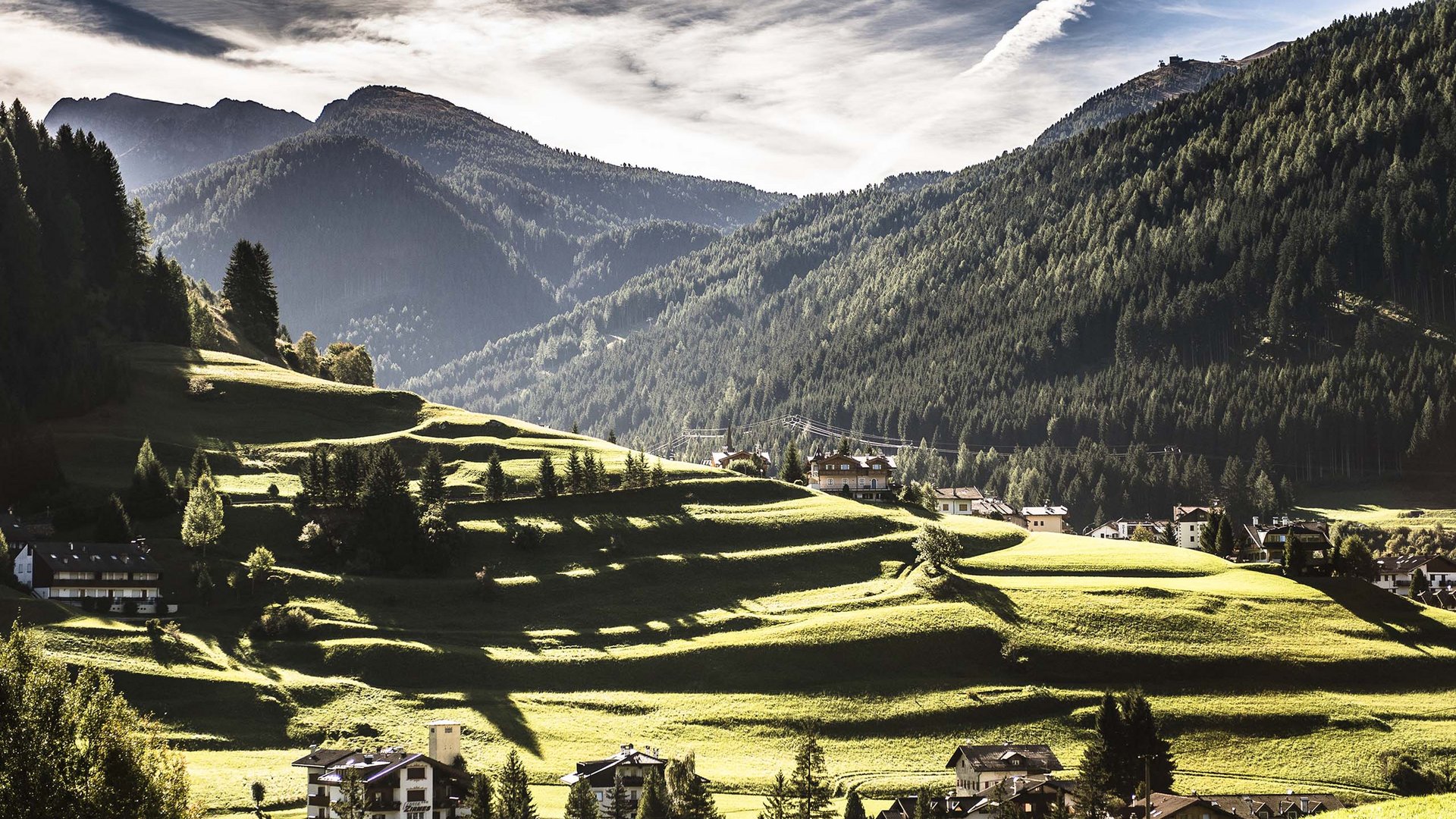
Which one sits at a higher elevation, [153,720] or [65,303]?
[65,303]

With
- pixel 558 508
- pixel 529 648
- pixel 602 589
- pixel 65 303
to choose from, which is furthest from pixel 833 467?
pixel 65 303

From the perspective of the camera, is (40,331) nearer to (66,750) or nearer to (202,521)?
(202,521)

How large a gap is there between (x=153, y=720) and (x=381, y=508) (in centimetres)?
4360

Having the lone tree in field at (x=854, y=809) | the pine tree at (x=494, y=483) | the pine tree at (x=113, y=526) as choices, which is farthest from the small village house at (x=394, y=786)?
the pine tree at (x=494, y=483)

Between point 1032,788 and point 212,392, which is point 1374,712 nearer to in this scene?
point 1032,788

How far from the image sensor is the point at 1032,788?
81938mm

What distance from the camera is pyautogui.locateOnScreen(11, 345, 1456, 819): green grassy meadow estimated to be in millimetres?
99938

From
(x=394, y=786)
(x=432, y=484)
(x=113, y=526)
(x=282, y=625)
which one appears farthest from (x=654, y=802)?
(x=432, y=484)

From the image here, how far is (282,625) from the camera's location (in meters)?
117

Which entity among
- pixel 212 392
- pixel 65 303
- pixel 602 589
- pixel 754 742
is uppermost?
pixel 65 303

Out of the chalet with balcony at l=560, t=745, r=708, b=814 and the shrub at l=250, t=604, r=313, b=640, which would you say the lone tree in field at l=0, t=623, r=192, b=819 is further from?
the shrub at l=250, t=604, r=313, b=640

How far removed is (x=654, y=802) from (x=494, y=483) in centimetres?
8007

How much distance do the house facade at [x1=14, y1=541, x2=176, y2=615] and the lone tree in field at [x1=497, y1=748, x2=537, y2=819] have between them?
57.1 metres

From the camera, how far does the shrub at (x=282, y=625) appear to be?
117 meters
